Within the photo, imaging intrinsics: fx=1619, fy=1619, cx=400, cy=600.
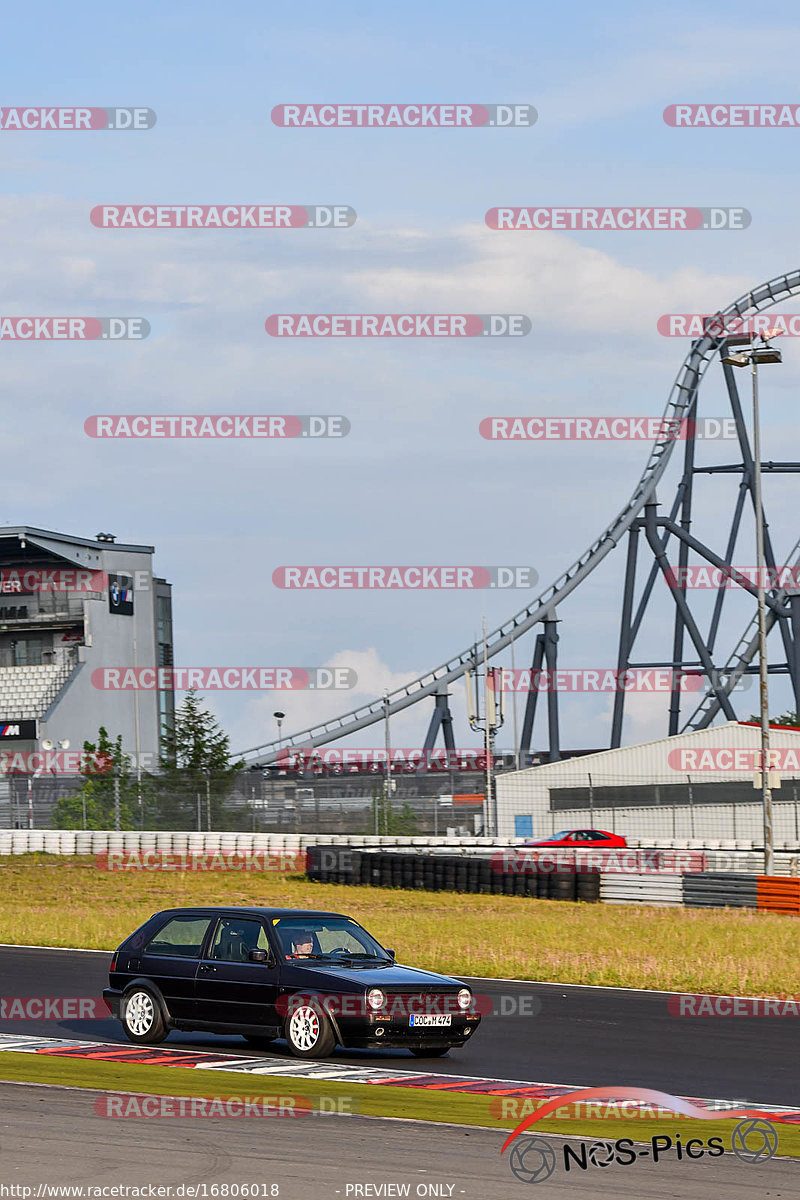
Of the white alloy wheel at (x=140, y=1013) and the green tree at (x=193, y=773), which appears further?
the green tree at (x=193, y=773)

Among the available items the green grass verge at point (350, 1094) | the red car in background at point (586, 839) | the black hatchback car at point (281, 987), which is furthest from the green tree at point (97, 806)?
the green grass verge at point (350, 1094)

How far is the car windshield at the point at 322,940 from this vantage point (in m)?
13.8

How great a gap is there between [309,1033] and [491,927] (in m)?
14.7

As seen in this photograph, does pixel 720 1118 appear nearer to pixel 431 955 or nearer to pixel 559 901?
pixel 431 955

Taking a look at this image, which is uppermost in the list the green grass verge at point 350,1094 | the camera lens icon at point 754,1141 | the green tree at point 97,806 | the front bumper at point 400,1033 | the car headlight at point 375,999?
the green tree at point 97,806

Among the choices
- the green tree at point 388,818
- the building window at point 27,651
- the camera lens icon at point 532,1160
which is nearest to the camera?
the camera lens icon at point 532,1160

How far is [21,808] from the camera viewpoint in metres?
53.6

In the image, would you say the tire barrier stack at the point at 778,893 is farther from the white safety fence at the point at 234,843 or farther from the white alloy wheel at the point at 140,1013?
the white alloy wheel at the point at 140,1013

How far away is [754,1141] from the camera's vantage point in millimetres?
10234

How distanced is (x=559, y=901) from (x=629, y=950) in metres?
9.97

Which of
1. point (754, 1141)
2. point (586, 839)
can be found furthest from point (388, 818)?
point (754, 1141)

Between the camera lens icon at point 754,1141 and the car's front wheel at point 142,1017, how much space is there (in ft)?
17.9

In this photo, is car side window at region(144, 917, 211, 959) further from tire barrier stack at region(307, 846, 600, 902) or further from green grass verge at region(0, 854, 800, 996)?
tire barrier stack at region(307, 846, 600, 902)

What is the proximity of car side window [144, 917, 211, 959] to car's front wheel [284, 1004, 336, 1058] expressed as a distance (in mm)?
1178
